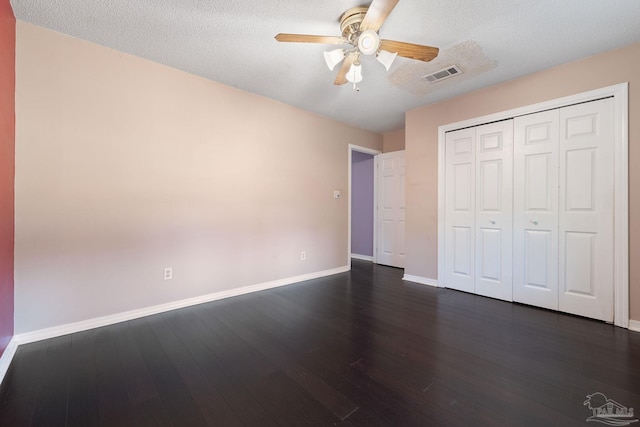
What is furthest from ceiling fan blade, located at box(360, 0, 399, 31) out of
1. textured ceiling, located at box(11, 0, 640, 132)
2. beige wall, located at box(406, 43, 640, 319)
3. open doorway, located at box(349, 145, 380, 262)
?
open doorway, located at box(349, 145, 380, 262)

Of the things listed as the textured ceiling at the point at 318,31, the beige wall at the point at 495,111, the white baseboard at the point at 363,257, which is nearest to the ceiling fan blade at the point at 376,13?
the textured ceiling at the point at 318,31

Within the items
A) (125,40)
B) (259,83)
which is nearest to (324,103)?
(259,83)

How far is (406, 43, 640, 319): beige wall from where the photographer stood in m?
2.30

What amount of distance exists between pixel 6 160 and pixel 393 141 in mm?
5031

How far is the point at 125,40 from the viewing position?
2266 mm

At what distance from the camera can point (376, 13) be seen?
166cm

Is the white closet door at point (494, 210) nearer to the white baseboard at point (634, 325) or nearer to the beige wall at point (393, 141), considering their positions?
the white baseboard at point (634, 325)

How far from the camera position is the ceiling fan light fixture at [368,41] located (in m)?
1.77

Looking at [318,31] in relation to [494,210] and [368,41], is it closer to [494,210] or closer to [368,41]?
[368,41]

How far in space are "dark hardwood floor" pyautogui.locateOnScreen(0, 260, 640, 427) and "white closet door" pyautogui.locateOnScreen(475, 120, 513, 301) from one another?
0.55m

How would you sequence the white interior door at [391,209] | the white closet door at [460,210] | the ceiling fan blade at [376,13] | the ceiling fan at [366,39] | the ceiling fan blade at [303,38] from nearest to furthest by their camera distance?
1. the ceiling fan blade at [376,13]
2. the ceiling fan at [366,39]
3. the ceiling fan blade at [303,38]
4. the white closet door at [460,210]
5. the white interior door at [391,209]

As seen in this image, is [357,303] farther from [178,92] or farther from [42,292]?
[178,92]

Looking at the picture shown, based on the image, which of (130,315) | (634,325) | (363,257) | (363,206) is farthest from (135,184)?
(634,325)

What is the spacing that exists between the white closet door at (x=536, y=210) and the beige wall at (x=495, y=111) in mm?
294
